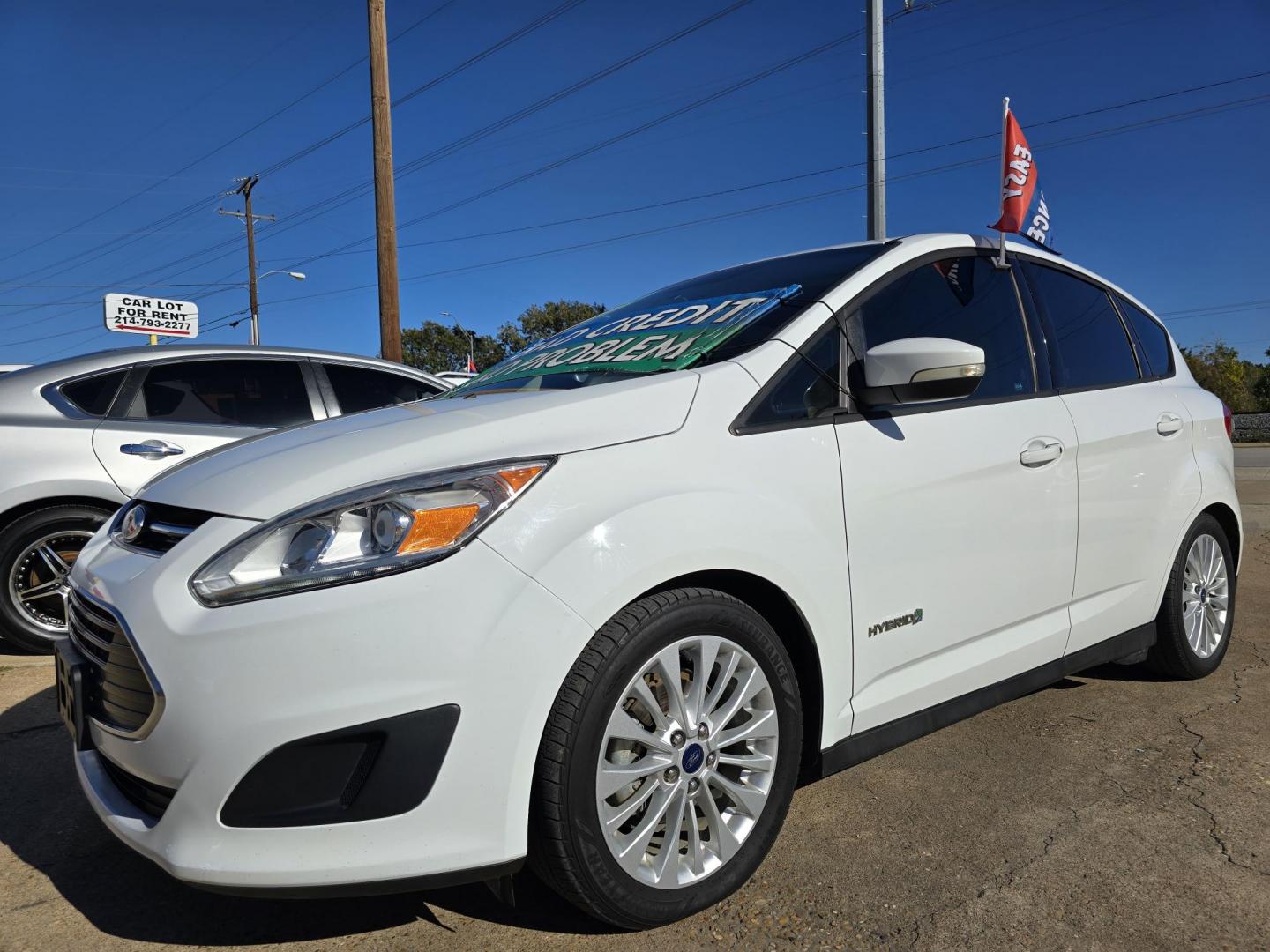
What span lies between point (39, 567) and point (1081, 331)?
466 centimetres

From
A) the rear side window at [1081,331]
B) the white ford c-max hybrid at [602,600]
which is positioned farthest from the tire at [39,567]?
the rear side window at [1081,331]

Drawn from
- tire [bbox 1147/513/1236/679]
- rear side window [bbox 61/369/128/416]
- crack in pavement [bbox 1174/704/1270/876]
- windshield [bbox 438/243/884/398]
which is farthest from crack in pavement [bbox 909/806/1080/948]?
rear side window [bbox 61/369/128/416]

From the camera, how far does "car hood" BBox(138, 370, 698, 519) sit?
1880mm

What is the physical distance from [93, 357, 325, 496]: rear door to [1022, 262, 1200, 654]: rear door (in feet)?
11.6

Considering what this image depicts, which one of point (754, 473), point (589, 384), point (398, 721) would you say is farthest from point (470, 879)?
point (589, 384)

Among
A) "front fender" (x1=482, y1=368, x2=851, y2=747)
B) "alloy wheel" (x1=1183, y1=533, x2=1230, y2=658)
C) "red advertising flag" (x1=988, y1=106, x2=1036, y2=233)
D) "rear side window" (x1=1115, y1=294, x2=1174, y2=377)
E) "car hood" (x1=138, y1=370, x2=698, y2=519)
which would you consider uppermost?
"red advertising flag" (x1=988, y1=106, x2=1036, y2=233)

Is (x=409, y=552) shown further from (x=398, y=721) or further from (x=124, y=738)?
(x=124, y=738)

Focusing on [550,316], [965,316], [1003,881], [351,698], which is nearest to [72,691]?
[351,698]

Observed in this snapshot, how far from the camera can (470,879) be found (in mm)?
1824

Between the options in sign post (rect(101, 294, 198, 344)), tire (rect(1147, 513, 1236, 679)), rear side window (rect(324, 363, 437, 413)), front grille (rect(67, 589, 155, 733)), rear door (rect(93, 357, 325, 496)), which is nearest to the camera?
front grille (rect(67, 589, 155, 733))

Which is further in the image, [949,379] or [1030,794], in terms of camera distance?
[1030,794]

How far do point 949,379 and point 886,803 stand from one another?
1250 millimetres

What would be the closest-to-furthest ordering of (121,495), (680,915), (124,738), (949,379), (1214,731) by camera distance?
(124,738)
(680,915)
(949,379)
(1214,731)
(121,495)

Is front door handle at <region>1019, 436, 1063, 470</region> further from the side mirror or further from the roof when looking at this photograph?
the roof
